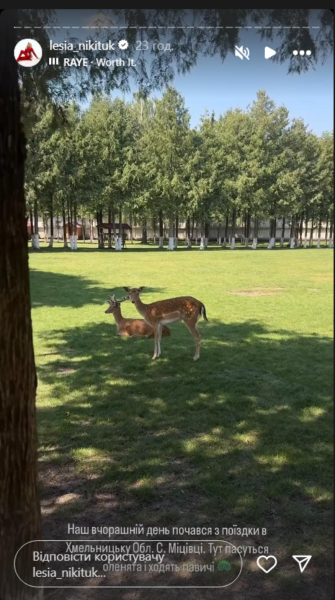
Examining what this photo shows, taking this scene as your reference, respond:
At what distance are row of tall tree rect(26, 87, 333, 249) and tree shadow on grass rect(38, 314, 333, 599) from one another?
1.97 meters

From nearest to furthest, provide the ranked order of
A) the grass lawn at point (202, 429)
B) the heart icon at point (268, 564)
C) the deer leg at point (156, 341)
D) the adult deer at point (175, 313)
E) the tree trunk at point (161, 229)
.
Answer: the heart icon at point (268, 564), the grass lawn at point (202, 429), the adult deer at point (175, 313), the deer leg at point (156, 341), the tree trunk at point (161, 229)

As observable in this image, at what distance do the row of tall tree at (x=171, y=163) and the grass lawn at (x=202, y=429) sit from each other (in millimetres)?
930

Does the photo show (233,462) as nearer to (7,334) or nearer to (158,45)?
(7,334)

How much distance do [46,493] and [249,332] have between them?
5.68 meters

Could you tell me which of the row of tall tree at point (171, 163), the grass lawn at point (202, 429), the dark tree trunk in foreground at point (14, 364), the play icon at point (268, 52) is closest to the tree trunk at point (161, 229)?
the row of tall tree at point (171, 163)

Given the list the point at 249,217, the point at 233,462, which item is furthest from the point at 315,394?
the point at 249,217

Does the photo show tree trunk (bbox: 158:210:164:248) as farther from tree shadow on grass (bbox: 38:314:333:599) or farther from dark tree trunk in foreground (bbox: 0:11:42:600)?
dark tree trunk in foreground (bbox: 0:11:42:600)

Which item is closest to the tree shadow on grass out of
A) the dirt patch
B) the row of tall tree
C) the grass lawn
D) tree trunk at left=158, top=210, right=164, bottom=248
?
the grass lawn

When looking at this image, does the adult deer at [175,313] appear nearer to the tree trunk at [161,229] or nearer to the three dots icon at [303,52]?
the tree trunk at [161,229]

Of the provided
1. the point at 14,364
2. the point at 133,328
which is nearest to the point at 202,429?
the point at 14,364

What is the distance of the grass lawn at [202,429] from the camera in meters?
2.64

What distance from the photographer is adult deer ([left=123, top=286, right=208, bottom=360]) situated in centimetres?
613

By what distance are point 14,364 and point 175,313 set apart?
15.1ft

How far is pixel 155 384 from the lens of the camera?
5320mm
